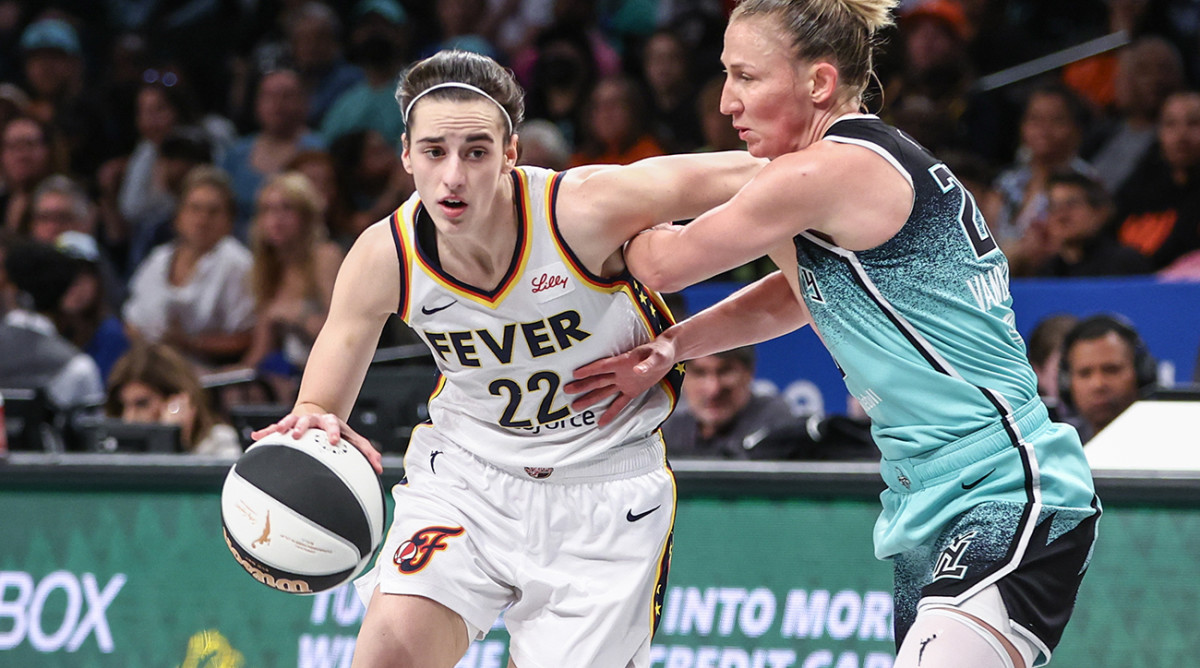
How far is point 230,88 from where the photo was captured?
11.0 metres

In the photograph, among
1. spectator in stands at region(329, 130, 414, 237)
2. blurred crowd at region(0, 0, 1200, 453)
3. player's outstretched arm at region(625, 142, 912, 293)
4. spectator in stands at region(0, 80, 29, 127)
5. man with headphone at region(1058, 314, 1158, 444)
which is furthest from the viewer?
spectator in stands at region(0, 80, 29, 127)

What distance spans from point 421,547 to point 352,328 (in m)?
0.57

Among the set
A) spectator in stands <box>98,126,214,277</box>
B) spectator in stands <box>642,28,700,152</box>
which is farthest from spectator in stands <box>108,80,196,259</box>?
spectator in stands <box>642,28,700,152</box>

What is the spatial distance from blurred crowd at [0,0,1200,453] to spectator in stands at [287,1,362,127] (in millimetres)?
22

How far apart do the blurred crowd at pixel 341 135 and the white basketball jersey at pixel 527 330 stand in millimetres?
2604

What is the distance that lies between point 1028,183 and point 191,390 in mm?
4253

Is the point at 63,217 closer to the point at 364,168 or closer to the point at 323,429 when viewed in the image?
the point at 364,168

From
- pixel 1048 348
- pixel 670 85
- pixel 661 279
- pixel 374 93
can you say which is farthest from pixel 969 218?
pixel 374 93

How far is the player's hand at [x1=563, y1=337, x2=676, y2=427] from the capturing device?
3.67m

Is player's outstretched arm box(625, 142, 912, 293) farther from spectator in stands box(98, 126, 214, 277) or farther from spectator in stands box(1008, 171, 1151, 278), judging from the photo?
spectator in stands box(98, 126, 214, 277)

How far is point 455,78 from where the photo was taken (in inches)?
139

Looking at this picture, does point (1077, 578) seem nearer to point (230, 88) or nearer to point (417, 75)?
point (417, 75)

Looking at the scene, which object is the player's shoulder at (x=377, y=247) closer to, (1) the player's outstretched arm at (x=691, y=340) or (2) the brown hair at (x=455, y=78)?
(2) the brown hair at (x=455, y=78)

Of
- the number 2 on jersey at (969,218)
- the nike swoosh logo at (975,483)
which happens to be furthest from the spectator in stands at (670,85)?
the nike swoosh logo at (975,483)
